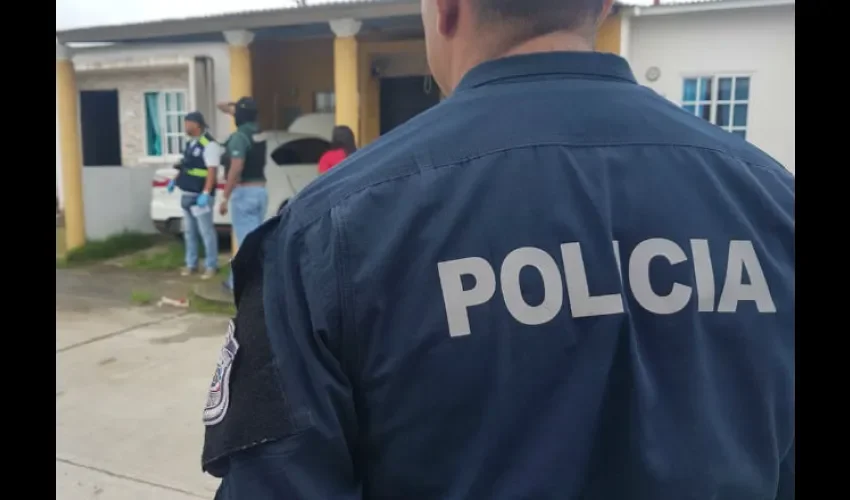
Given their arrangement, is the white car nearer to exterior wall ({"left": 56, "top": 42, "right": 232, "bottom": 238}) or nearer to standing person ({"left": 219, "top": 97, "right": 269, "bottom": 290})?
exterior wall ({"left": 56, "top": 42, "right": 232, "bottom": 238})

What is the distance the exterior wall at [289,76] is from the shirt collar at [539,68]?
34.7ft

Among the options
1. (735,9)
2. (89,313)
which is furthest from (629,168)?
(735,9)

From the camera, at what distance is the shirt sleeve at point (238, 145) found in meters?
7.14

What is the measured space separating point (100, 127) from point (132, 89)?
45.2 inches

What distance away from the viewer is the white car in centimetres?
952

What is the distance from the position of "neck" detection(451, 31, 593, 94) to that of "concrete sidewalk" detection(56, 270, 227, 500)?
3.00m

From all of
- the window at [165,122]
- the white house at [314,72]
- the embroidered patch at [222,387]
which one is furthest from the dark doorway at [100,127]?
the embroidered patch at [222,387]

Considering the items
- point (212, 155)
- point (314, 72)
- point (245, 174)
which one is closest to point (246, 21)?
point (212, 155)

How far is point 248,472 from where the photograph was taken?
1.05m

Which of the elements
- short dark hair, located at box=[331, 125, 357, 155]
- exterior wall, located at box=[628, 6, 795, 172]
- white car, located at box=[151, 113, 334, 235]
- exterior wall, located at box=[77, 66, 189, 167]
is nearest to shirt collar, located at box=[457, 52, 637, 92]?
short dark hair, located at box=[331, 125, 357, 155]

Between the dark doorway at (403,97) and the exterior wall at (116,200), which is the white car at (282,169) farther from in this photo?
the exterior wall at (116,200)

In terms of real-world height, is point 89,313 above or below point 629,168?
below

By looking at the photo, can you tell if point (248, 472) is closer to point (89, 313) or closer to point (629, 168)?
point (629, 168)
